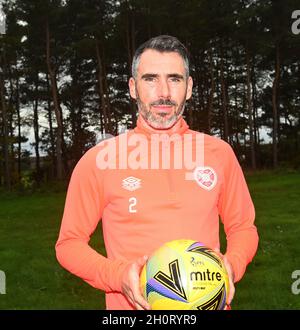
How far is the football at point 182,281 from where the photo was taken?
300 centimetres

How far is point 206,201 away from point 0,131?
56.9 meters

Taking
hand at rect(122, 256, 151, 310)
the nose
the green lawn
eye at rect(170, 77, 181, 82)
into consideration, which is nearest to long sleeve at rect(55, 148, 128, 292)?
hand at rect(122, 256, 151, 310)

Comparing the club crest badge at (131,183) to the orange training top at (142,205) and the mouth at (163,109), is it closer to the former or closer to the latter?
the orange training top at (142,205)

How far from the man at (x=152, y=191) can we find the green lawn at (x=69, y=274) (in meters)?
5.95

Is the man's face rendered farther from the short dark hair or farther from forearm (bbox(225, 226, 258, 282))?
forearm (bbox(225, 226, 258, 282))

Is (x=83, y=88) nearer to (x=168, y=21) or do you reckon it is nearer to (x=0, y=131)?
(x=0, y=131)

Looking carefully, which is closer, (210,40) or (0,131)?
(210,40)

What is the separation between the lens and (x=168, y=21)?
42.2 metres

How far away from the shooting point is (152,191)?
11.2ft

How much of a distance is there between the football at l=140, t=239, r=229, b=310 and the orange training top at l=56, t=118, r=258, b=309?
285 mm

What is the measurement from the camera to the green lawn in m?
9.64

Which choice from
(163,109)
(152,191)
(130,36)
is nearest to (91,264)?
(152,191)

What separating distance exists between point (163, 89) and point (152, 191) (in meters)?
0.71
